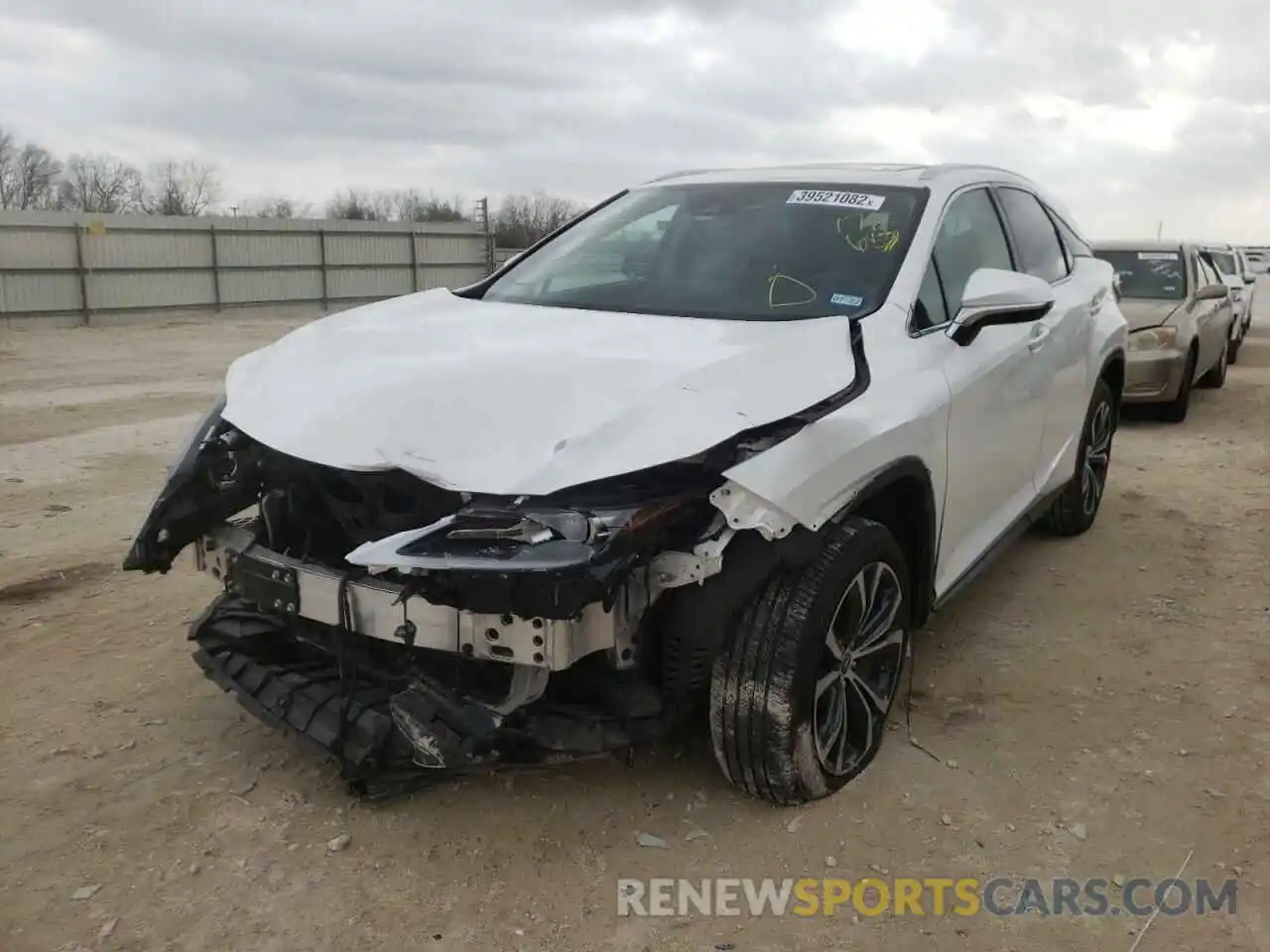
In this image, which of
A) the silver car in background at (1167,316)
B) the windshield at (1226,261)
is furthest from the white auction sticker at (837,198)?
the windshield at (1226,261)

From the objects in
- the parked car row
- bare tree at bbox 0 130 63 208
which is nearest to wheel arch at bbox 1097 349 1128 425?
the parked car row

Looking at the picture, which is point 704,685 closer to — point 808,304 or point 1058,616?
point 808,304

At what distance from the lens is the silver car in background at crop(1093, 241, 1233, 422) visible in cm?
941

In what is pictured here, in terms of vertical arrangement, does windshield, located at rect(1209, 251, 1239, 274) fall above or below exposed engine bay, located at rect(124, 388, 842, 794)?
above

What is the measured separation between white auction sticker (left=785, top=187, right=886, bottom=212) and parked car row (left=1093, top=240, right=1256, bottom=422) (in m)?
5.57

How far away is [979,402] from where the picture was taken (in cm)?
365

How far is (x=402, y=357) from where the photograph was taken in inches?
124

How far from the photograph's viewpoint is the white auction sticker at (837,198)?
12.6 ft

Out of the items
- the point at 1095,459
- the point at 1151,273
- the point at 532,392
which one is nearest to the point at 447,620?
the point at 532,392

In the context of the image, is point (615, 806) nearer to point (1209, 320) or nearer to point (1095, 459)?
point (1095, 459)

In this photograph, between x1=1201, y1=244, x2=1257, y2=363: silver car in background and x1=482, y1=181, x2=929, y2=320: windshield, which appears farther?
x1=1201, y1=244, x2=1257, y2=363: silver car in background

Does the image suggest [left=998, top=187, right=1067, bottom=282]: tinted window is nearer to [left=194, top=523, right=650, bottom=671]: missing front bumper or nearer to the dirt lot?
the dirt lot

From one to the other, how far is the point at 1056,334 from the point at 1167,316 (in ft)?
19.3

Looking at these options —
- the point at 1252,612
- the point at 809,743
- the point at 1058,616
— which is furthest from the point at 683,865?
the point at 1252,612
